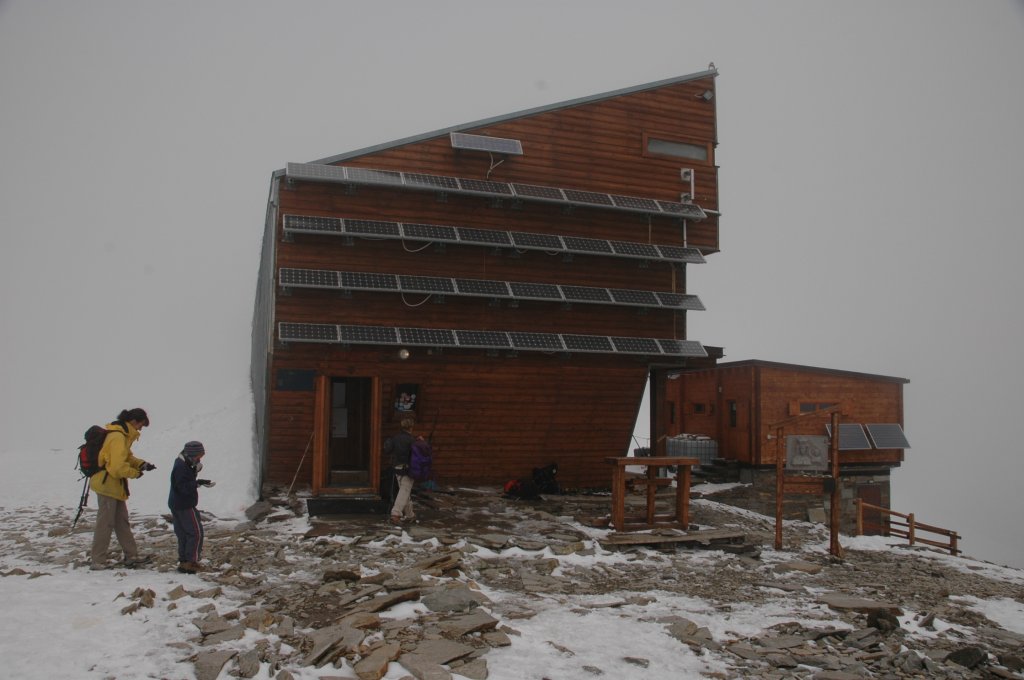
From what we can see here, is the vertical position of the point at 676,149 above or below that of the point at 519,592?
above

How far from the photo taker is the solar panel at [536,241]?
19.2 meters

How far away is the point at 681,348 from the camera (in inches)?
810

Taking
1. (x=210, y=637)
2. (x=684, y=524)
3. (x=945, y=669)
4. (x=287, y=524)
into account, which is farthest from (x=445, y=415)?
(x=945, y=669)

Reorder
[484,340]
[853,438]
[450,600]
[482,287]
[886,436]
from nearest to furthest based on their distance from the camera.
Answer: [450,600], [484,340], [482,287], [853,438], [886,436]

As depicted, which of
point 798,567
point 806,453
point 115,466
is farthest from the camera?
point 806,453

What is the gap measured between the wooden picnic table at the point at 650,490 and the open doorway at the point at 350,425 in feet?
22.9

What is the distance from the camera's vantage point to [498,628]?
9.63 meters

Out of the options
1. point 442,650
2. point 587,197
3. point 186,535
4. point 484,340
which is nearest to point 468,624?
point 442,650

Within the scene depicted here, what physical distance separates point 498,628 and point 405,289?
10.1m

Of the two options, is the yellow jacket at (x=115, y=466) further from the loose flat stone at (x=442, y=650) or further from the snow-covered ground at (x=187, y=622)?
the loose flat stone at (x=442, y=650)

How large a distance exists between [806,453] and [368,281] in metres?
10.3

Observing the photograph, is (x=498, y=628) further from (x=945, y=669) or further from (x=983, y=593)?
(x=983, y=593)

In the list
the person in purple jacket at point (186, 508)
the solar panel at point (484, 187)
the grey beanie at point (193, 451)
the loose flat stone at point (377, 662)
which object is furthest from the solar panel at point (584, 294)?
the loose flat stone at point (377, 662)

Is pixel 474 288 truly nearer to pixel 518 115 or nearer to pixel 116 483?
pixel 518 115
